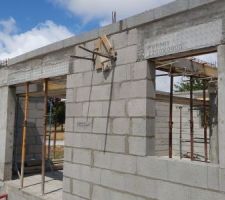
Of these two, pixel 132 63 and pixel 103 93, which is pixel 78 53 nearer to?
pixel 103 93

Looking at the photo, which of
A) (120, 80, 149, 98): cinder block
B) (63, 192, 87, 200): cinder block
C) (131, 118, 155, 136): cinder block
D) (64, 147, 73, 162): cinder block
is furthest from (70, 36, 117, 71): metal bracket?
(63, 192, 87, 200): cinder block

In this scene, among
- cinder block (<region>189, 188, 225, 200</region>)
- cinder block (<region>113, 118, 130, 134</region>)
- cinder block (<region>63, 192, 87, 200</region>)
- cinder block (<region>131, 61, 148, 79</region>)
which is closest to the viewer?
cinder block (<region>189, 188, 225, 200</region>)

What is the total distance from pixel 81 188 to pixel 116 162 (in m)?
1.02

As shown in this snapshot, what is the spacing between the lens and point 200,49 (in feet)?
13.3

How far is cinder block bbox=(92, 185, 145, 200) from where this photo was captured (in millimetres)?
4783

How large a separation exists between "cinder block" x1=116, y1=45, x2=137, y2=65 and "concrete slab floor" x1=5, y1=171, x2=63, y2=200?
119 inches

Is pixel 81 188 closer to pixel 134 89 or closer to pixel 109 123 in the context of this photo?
pixel 109 123

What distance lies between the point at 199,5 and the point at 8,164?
6131 mm

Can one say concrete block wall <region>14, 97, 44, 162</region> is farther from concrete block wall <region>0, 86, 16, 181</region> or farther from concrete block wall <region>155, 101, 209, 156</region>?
concrete block wall <region>155, 101, 209, 156</region>

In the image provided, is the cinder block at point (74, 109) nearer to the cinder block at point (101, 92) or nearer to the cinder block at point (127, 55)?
the cinder block at point (101, 92)

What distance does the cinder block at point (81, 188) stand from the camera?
5544mm

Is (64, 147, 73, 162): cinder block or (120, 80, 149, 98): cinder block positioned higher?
(120, 80, 149, 98): cinder block

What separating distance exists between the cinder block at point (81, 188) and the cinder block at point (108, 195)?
6.7 inches

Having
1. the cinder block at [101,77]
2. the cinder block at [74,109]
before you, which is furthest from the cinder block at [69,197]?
the cinder block at [101,77]
